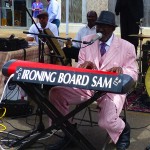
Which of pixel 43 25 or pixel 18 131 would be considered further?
pixel 43 25

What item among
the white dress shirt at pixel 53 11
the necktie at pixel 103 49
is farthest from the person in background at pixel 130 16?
the white dress shirt at pixel 53 11

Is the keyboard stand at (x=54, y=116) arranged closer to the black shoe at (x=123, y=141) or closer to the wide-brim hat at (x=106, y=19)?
the black shoe at (x=123, y=141)

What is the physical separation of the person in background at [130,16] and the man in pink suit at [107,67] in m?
2.92

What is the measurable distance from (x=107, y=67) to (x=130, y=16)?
11.2 feet

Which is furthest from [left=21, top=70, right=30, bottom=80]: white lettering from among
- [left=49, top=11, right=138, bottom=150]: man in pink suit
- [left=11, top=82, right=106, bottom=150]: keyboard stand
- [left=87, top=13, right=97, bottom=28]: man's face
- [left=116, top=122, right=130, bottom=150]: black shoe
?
[left=87, top=13, right=97, bottom=28]: man's face

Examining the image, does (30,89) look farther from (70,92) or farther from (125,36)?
(125,36)

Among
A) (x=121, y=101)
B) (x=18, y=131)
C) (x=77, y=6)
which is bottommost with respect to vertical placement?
(x=18, y=131)

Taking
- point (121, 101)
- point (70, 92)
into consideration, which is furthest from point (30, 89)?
point (121, 101)

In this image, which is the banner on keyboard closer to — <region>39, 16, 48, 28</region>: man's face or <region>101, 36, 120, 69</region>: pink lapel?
<region>101, 36, 120, 69</region>: pink lapel

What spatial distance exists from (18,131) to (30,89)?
1.26m

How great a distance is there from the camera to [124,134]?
422 cm

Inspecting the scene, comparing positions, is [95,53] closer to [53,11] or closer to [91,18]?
[91,18]

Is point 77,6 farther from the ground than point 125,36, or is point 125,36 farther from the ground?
point 77,6

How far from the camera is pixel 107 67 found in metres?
4.17
